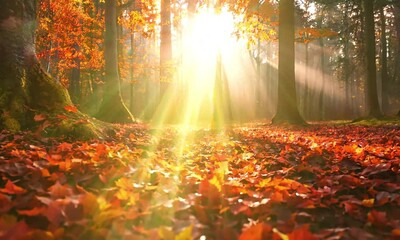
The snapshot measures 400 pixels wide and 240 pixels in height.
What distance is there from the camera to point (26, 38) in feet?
14.5

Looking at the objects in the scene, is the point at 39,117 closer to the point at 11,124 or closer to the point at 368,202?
the point at 11,124

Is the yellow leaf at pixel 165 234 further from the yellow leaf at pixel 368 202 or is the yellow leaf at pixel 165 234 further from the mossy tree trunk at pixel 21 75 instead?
the mossy tree trunk at pixel 21 75

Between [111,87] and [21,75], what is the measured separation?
811cm

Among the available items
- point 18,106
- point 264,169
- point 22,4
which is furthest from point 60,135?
point 264,169

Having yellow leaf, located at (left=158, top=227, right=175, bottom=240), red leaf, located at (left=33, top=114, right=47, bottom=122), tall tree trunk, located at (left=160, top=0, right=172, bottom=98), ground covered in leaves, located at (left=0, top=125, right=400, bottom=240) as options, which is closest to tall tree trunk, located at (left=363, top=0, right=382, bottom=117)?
tall tree trunk, located at (left=160, top=0, right=172, bottom=98)

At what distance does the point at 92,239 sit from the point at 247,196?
47.8 inches

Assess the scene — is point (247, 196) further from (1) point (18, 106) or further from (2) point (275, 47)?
(2) point (275, 47)

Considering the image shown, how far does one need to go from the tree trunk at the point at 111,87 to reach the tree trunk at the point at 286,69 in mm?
5559

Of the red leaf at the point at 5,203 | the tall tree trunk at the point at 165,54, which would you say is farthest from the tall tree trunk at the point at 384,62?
the red leaf at the point at 5,203

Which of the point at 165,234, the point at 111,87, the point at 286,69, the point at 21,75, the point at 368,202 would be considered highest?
the point at 286,69

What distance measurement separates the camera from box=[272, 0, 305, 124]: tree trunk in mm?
10867

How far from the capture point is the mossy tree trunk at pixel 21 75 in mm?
4090

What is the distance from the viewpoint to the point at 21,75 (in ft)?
14.1

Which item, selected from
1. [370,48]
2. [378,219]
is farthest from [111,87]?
[378,219]
